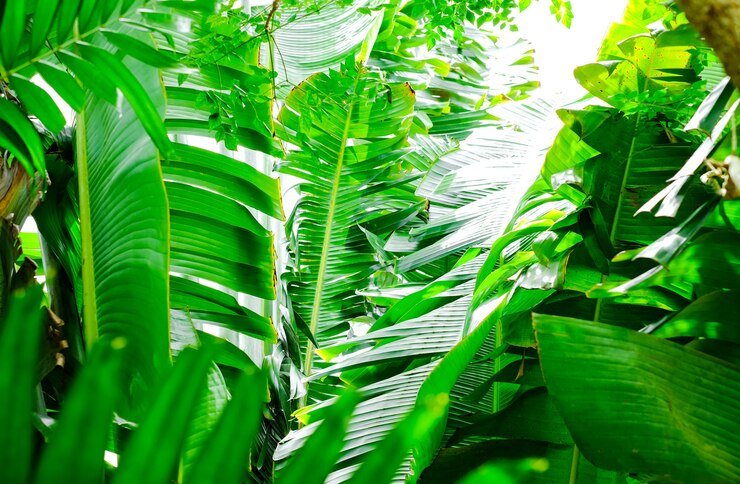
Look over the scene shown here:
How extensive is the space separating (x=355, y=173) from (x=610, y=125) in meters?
0.95

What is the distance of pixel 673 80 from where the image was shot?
108cm

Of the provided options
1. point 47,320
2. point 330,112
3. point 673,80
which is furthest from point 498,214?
point 47,320

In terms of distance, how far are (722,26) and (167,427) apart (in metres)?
0.40

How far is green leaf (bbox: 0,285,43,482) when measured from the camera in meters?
0.24

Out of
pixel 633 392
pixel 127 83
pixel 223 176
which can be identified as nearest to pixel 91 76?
pixel 127 83

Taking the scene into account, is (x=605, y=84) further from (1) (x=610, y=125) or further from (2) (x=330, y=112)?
(2) (x=330, y=112)

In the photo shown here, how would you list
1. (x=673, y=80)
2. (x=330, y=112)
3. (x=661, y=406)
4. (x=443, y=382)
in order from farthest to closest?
(x=330, y=112)
(x=673, y=80)
(x=443, y=382)
(x=661, y=406)

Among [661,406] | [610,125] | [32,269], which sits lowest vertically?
[661,406]

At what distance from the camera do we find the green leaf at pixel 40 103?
2.22ft

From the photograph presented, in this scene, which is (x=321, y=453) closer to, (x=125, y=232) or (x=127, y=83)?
(x=127, y=83)

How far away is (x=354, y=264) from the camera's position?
2.01 meters

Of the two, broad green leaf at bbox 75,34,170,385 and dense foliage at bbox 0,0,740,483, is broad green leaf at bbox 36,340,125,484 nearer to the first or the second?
dense foliage at bbox 0,0,740,483

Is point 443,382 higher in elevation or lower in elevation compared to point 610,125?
lower

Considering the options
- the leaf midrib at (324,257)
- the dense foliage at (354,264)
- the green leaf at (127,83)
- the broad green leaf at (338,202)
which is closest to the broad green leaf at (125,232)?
the dense foliage at (354,264)
